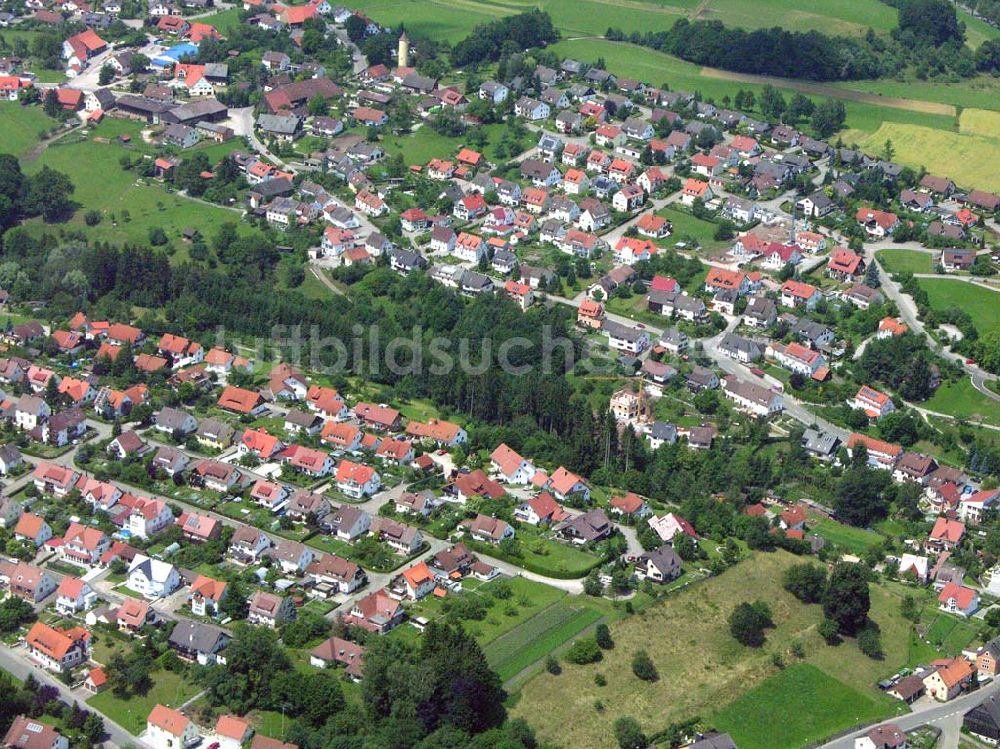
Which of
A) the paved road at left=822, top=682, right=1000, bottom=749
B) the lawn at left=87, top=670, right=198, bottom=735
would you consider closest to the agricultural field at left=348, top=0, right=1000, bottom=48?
the lawn at left=87, top=670, right=198, bottom=735

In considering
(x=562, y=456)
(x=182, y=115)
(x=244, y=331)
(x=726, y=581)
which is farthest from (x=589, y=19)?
(x=726, y=581)

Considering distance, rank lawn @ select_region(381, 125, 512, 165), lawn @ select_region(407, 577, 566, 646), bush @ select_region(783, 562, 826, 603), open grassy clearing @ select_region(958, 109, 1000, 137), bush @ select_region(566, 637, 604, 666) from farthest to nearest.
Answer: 1. open grassy clearing @ select_region(958, 109, 1000, 137)
2. lawn @ select_region(381, 125, 512, 165)
3. bush @ select_region(783, 562, 826, 603)
4. lawn @ select_region(407, 577, 566, 646)
5. bush @ select_region(566, 637, 604, 666)

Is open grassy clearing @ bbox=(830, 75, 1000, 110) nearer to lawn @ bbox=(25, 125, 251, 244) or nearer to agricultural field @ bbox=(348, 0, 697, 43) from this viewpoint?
agricultural field @ bbox=(348, 0, 697, 43)

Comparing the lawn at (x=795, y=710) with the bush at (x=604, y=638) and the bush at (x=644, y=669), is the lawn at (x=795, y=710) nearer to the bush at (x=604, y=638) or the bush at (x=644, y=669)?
A: the bush at (x=644, y=669)

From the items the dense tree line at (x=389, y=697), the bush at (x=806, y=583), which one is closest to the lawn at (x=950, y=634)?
the bush at (x=806, y=583)

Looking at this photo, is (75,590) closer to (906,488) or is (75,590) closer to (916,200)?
(906,488)

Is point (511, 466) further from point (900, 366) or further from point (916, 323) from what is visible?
point (916, 323)

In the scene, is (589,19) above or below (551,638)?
above
